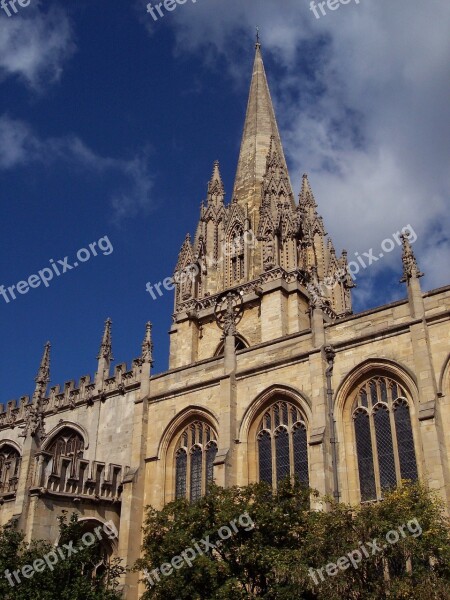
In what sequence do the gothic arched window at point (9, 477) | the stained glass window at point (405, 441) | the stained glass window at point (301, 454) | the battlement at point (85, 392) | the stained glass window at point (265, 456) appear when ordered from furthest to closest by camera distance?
the battlement at point (85, 392) → the gothic arched window at point (9, 477) → the stained glass window at point (265, 456) → the stained glass window at point (301, 454) → the stained glass window at point (405, 441)

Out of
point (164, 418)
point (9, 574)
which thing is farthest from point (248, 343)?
point (9, 574)

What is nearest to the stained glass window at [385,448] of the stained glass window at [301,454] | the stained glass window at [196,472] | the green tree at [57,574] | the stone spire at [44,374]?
the stained glass window at [301,454]

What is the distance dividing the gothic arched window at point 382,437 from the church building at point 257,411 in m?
0.04

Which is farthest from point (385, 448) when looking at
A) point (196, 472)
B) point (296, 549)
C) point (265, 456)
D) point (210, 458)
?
point (196, 472)

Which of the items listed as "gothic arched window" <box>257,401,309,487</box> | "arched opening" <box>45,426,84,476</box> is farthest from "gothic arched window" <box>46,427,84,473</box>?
"gothic arched window" <box>257,401,309,487</box>

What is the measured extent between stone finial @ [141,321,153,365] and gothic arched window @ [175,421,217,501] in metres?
3.62

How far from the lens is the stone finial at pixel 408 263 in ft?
74.8

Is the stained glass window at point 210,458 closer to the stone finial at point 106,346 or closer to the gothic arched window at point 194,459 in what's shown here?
the gothic arched window at point 194,459

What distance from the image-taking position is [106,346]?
121 feet

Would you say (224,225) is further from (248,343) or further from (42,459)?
(42,459)

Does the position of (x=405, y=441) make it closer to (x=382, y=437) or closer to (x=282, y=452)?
(x=382, y=437)

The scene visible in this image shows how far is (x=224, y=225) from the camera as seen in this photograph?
41.0 metres

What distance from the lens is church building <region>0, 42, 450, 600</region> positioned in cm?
2170

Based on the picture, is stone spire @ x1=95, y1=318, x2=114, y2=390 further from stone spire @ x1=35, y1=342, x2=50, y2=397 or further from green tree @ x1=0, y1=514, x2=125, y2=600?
green tree @ x1=0, y1=514, x2=125, y2=600
